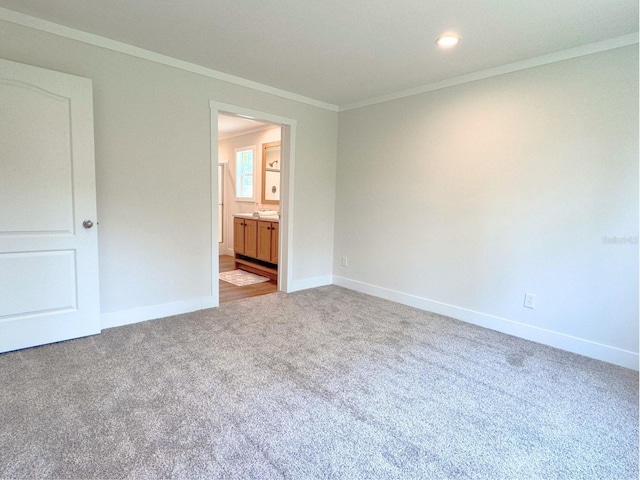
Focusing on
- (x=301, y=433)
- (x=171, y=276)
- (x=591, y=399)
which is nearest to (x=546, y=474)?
(x=591, y=399)

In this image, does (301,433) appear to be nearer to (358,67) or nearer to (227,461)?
(227,461)

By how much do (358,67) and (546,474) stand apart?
3.12m

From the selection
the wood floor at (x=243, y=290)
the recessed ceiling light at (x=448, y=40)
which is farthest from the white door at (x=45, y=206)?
the recessed ceiling light at (x=448, y=40)

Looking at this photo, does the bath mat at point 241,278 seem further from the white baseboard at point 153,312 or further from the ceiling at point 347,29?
the ceiling at point 347,29

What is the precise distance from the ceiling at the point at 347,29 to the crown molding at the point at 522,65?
0.05 meters

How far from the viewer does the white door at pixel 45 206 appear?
2387mm

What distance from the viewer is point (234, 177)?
22.3ft

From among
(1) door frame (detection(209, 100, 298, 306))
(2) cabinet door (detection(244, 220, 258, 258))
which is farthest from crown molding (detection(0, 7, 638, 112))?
(2) cabinet door (detection(244, 220, 258, 258))

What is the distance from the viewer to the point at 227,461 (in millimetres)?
1559

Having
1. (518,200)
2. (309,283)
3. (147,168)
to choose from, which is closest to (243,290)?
(309,283)

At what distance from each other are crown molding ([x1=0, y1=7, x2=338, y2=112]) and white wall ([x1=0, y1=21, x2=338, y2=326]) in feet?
0.12

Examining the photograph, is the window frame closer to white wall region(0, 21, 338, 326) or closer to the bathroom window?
the bathroom window

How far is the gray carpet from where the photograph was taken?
156cm

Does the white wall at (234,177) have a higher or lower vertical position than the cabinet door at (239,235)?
higher
